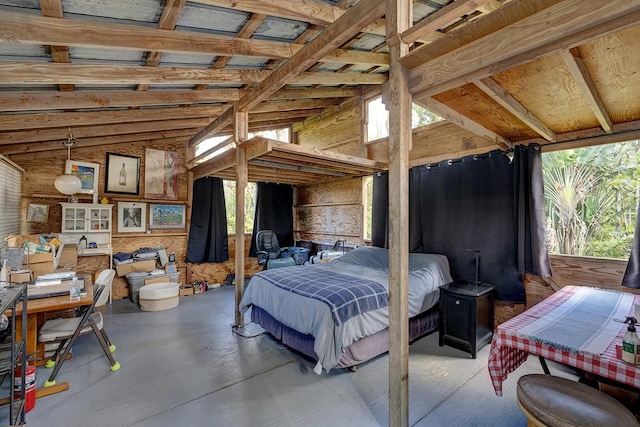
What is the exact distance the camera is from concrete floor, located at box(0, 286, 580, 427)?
204 centimetres

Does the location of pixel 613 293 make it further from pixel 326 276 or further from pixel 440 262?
pixel 326 276

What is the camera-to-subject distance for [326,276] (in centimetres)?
346

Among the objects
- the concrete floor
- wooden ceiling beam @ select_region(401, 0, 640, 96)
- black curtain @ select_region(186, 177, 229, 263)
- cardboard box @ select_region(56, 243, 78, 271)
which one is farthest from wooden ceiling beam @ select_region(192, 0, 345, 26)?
black curtain @ select_region(186, 177, 229, 263)

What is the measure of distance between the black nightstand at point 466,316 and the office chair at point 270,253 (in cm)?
302

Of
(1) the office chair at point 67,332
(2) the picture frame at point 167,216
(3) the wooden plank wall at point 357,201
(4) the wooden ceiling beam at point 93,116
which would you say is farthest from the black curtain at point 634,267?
(2) the picture frame at point 167,216

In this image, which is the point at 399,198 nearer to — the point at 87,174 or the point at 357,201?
the point at 357,201

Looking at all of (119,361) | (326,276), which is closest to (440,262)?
(326,276)

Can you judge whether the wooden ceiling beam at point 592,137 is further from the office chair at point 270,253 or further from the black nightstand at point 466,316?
the office chair at point 270,253

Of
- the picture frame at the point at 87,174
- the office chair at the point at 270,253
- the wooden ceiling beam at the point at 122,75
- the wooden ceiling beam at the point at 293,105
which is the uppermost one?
the wooden ceiling beam at the point at 293,105

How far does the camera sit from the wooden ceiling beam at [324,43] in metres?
1.96

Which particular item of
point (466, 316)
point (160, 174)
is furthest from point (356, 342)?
point (160, 174)

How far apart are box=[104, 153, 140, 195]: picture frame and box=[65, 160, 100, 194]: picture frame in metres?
0.15

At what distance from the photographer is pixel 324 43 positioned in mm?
2312

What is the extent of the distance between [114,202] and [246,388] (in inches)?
168
